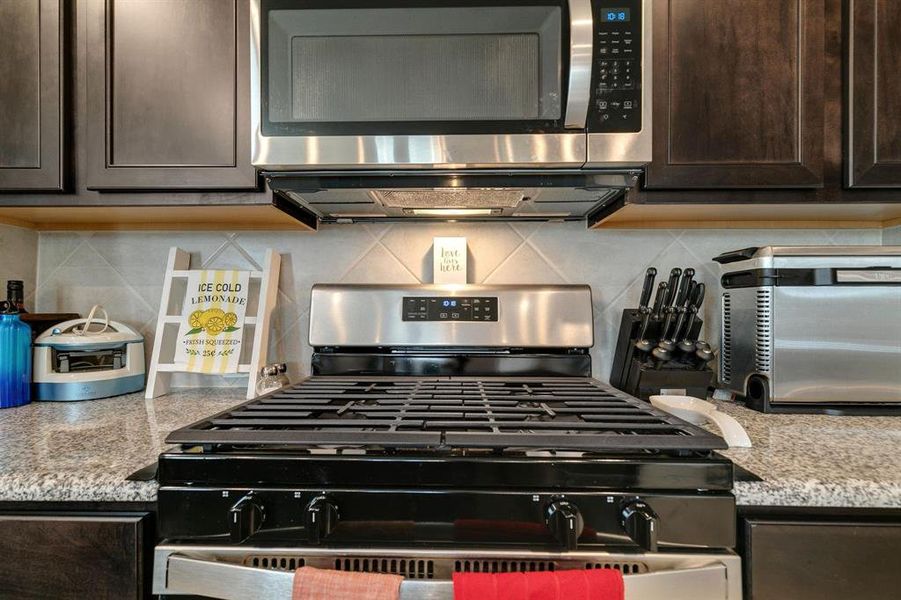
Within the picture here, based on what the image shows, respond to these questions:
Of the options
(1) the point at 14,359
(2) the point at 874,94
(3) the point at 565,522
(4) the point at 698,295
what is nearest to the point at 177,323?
(1) the point at 14,359

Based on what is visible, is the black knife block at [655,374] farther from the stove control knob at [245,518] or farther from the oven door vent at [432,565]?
the stove control knob at [245,518]

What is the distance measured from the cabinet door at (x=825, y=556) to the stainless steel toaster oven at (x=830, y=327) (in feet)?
1.48

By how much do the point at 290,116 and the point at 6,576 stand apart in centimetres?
89

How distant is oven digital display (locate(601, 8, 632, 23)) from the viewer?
94 centimetres

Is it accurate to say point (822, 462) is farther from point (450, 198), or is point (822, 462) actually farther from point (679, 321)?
point (450, 198)

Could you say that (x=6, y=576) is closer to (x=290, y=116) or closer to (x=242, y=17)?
(x=290, y=116)

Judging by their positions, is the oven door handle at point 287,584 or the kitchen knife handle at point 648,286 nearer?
the oven door handle at point 287,584

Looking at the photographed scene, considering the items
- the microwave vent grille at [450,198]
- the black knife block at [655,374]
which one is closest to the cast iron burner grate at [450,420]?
the black knife block at [655,374]

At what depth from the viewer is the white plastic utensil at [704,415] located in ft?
2.57

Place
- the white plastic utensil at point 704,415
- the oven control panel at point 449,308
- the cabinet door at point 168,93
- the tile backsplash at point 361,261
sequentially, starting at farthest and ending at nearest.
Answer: the tile backsplash at point 361,261 < the oven control panel at point 449,308 < the cabinet door at point 168,93 < the white plastic utensil at point 704,415

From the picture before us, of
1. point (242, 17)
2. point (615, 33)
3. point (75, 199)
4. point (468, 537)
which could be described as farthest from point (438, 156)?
point (75, 199)

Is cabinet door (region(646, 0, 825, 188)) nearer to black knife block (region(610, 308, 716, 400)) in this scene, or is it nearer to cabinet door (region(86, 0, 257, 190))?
black knife block (region(610, 308, 716, 400))

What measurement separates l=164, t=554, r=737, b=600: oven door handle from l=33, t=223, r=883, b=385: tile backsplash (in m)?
0.77

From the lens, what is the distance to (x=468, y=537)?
0.63 metres
